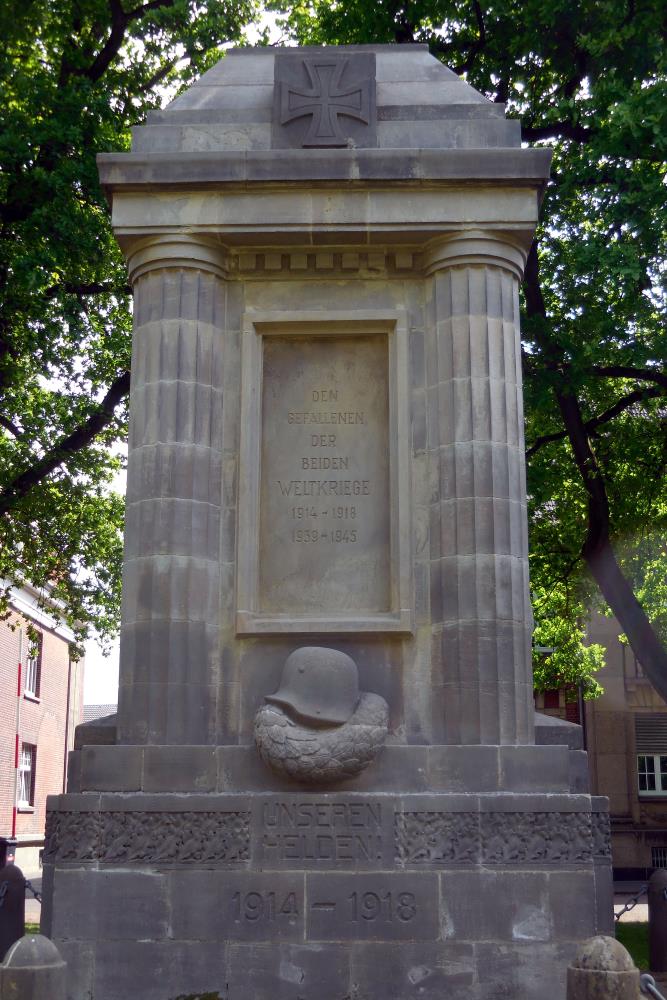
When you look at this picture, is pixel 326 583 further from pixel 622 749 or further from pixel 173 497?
pixel 622 749

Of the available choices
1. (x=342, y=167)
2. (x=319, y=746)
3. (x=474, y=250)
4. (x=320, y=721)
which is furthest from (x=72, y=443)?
(x=319, y=746)

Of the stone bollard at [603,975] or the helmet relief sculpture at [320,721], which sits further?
the helmet relief sculpture at [320,721]

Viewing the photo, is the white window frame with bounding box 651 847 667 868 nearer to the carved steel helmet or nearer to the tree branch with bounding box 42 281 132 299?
the tree branch with bounding box 42 281 132 299

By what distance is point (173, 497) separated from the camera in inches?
453

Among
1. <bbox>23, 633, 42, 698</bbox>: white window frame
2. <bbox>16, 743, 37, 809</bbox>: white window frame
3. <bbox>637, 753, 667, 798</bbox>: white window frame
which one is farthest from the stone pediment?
<bbox>637, 753, 667, 798</bbox>: white window frame

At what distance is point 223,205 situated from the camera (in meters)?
12.1

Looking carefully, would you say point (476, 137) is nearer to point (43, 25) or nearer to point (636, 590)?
point (43, 25)

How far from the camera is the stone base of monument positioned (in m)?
10.4

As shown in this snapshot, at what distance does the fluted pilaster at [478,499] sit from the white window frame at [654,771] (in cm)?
3229

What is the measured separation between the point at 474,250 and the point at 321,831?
5.55 meters

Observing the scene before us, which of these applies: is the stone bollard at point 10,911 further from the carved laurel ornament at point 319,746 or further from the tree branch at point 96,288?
the tree branch at point 96,288

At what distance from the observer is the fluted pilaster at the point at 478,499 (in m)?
11.1

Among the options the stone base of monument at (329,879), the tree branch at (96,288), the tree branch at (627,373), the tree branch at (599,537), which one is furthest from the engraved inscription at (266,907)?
the tree branch at (96,288)

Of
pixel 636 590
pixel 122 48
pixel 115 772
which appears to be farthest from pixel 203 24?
pixel 115 772
